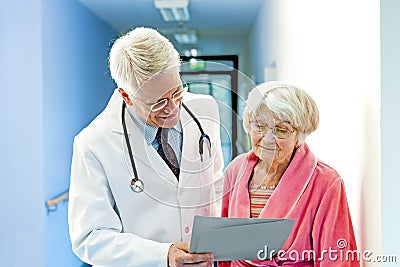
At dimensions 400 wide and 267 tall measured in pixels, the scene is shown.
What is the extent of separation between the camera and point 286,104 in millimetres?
1316

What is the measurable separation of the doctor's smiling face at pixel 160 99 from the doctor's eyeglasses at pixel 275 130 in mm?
185

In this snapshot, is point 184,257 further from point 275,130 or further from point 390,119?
point 390,119

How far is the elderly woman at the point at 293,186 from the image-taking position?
4.33 ft

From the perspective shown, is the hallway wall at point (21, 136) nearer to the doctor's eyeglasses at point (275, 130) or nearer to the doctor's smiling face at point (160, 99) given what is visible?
the doctor's smiling face at point (160, 99)

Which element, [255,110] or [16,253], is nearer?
[255,110]

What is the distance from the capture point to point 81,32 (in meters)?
4.43

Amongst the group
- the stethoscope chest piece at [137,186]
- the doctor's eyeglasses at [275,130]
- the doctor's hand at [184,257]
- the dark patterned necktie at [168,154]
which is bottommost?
the doctor's hand at [184,257]

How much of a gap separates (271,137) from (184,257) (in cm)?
33

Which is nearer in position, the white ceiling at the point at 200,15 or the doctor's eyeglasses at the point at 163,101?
the doctor's eyeglasses at the point at 163,101

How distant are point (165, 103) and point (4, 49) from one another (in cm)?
219

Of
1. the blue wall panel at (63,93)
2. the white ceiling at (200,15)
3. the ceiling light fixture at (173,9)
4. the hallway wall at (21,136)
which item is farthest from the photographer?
the white ceiling at (200,15)

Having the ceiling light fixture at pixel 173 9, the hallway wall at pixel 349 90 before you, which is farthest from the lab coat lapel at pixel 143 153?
the ceiling light fixture at pixel 173 9

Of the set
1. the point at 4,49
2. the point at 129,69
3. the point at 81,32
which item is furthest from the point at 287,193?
the point at 81,32

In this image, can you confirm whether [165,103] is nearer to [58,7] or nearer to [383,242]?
Result: [383,242]
